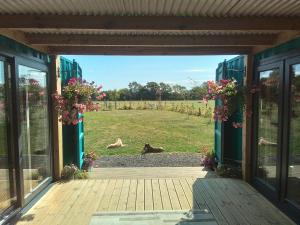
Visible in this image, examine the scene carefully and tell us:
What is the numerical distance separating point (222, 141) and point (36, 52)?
3.94m

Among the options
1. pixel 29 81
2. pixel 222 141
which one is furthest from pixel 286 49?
pixel 29 81

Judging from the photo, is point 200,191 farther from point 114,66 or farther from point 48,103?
point 114,66

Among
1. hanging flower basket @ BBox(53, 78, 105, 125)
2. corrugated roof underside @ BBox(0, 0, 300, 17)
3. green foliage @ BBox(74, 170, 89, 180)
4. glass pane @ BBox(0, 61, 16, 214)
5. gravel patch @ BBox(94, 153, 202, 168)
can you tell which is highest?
corrugated roof underside @ BBox(0, 0, 300, 17)

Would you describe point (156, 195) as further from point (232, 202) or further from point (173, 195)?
point (232, 202)

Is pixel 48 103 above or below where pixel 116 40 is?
below

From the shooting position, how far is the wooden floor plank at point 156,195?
4.78 m

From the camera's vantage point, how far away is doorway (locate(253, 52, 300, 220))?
4.29m

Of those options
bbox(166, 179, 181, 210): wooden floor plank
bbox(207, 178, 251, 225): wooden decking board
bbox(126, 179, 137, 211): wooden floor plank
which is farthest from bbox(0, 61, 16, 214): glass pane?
bbox(207, 178, 251, 225): wooden decking board

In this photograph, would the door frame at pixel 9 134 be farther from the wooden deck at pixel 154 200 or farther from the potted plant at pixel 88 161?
the potted plant at pixel 88 161

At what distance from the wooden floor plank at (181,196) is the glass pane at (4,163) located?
7.58 ft

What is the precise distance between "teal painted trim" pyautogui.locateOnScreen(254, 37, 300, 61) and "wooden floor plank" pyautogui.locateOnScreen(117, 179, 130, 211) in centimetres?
309

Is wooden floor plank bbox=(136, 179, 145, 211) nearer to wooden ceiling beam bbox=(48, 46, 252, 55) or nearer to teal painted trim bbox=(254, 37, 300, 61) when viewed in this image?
wooden ceiling beam bbox=(48, 46, 252, 55)

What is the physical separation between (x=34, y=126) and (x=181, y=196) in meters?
2.55

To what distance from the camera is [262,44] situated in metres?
4.92
